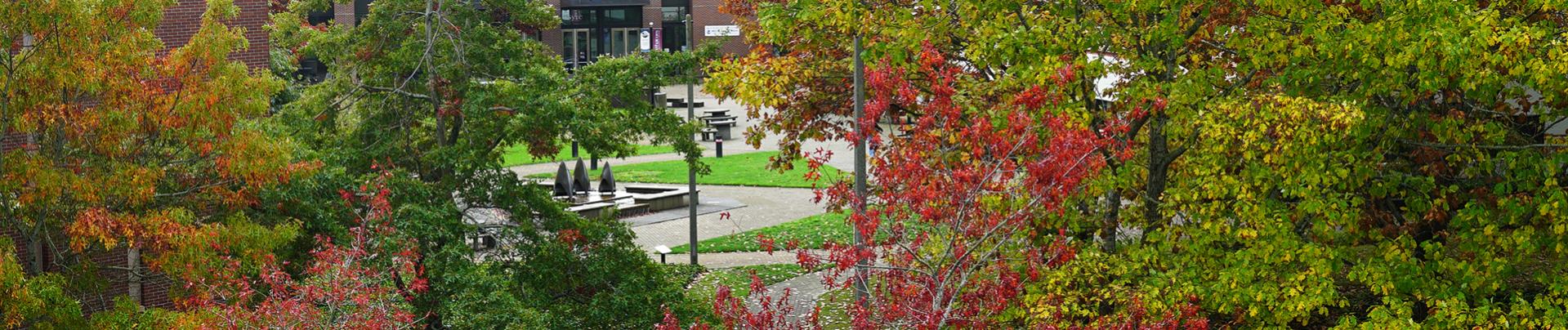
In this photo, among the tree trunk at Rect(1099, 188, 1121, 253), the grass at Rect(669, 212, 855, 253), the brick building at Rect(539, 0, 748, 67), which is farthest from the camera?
the brick building at Rect(539, 0, 748, 67)

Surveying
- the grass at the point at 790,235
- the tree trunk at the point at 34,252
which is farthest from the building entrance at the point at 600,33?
the tree trunk at the point at 34,252

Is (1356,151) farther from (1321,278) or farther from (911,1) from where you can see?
(911,1)

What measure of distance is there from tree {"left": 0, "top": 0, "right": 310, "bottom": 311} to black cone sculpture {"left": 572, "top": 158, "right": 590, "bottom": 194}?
18.8 metres

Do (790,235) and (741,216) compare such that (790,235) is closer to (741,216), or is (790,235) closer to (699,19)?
(741,216)

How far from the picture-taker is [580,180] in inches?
1357

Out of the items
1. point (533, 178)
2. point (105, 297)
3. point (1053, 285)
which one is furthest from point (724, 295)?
point (105, 297)

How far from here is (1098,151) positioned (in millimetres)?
14227

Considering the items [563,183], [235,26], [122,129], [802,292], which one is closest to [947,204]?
[122,129]

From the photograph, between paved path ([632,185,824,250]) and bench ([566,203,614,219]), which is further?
bench ([566,203,614,219])

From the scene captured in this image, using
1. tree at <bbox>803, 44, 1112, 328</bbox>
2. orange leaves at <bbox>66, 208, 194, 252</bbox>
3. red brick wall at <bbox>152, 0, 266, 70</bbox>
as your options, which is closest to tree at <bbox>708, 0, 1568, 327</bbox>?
tree at <bbox>803, 44, 1112, 328</bbox>

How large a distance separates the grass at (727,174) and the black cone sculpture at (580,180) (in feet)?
8.72

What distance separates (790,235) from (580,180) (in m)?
6.57

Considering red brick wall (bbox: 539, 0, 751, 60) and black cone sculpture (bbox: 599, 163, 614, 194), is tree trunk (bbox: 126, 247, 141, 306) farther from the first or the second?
red brick wall (bbox: 539, 0, 751, 60)

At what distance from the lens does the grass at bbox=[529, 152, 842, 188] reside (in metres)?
38.8
